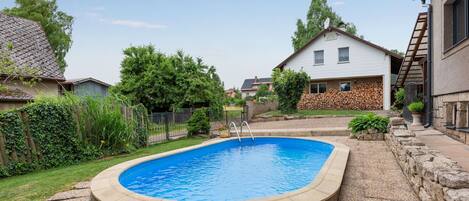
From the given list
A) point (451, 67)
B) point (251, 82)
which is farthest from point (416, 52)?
point (251, 82)

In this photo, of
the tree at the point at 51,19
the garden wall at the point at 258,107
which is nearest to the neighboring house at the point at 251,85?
the garden wall at the point at 258,107

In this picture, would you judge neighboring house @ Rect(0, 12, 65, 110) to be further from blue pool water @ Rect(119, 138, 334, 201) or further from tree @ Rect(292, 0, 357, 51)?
tree @ Rect(292, 0, 357, 51)

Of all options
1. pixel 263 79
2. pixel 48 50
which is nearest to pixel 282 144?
pixel 48 50

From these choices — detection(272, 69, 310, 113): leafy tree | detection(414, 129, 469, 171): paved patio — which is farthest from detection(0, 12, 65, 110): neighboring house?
detection(414, 129, 469, 171): paved patio

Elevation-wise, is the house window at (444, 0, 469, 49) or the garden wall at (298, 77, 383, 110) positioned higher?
the house window at (444, 0, 469, 49)

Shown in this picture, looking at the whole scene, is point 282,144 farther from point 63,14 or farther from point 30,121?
point 63,14

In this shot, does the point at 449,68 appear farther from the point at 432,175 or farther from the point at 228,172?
the point at 228,172

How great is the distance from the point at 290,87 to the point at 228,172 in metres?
12.8

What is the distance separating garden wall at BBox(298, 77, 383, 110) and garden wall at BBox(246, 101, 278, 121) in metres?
2.90

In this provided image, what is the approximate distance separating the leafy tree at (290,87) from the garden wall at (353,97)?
12.7 ft

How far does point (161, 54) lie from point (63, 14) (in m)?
11.9

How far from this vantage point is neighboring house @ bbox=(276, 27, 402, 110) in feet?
67.5

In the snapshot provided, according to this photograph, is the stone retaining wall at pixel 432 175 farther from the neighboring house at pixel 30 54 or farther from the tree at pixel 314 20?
the tree at pixel 314 20

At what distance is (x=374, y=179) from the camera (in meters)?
5.13
